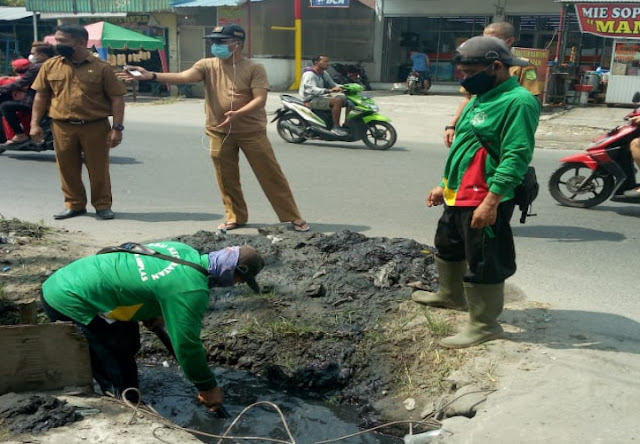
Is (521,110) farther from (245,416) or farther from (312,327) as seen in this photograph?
(245,416)

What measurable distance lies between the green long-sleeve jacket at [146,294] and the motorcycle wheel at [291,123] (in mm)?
8854

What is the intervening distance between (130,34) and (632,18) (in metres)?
14.7

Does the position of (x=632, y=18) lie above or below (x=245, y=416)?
above

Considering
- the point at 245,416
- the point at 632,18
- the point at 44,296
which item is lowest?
the point at 245,416

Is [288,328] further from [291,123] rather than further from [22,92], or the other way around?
[291,123]

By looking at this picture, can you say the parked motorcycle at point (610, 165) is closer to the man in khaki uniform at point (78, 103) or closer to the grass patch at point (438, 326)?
the grass patch at point (438, 326)

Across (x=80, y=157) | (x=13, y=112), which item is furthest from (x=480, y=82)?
(x=13, y=112)

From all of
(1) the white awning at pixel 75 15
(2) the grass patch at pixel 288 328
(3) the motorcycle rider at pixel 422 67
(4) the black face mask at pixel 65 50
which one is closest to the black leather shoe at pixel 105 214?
(4) the black face mask at pixel 65 50

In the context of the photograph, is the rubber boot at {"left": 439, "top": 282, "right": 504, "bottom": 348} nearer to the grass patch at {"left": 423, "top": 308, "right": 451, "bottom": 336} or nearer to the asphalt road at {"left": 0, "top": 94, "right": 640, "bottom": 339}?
the grass patch at {"left": 423, "top": 308, "right": 451, "bottom": 336}

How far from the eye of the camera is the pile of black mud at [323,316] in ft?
13.6

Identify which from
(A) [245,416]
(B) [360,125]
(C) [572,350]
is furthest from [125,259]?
(B) [360,125]

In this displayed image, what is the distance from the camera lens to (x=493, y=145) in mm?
3697

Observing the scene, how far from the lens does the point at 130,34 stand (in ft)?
72.3

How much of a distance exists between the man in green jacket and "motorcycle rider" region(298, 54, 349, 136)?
7.77 meters
